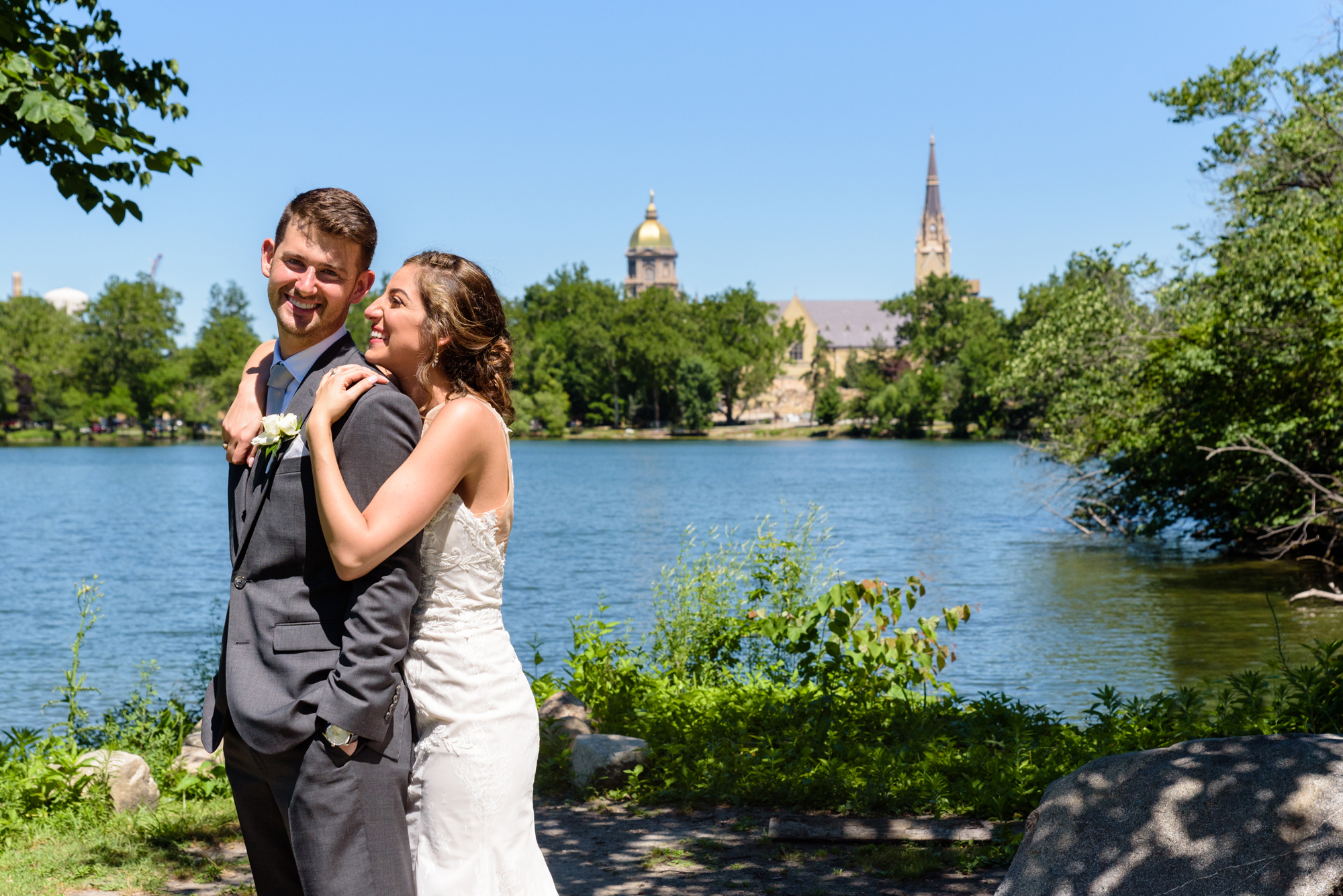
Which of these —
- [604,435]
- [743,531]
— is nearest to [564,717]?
[743,531]

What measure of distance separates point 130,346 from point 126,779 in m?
89.8

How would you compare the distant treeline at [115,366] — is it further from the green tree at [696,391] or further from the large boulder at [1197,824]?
the large boulder at [1197,824]

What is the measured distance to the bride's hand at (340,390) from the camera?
87.4 inches

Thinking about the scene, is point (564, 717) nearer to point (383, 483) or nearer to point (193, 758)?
point (193, 758)

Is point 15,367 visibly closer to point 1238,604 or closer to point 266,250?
point 1238,604

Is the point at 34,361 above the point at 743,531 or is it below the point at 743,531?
above

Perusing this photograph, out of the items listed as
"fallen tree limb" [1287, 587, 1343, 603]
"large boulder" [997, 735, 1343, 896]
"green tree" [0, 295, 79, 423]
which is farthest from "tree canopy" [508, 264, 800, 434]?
"large boulder" [997, 735, 1343, 896]

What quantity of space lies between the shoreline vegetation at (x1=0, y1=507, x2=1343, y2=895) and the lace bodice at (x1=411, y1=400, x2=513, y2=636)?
2.66 meters

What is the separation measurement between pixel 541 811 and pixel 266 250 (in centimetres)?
378

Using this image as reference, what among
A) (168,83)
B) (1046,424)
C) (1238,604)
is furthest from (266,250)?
(1046,424)

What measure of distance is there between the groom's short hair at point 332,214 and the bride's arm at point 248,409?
350 millimetres

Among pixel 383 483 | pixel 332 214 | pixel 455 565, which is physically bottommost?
pixel 455 565

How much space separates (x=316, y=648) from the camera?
223cm

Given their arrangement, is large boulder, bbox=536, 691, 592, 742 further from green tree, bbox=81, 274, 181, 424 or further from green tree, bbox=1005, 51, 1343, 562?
green tree, bbox=81, 274, 181, 424
